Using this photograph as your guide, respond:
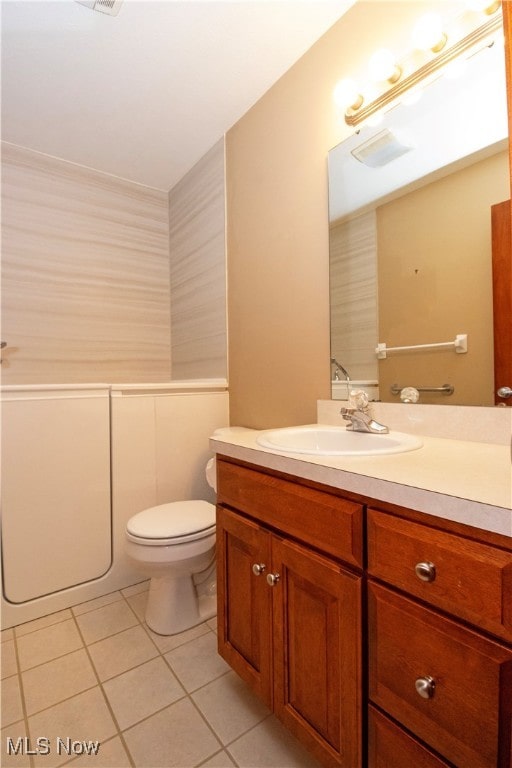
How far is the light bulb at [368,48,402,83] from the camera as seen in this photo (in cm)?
118

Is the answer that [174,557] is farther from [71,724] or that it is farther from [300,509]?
[300,509]

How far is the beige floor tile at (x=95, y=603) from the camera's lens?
165 centimetres

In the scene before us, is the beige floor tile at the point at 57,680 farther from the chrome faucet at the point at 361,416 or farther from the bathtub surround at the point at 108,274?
the bathtub surround at the point at 108,274

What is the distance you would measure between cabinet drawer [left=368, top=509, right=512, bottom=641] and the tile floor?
2.50 feet

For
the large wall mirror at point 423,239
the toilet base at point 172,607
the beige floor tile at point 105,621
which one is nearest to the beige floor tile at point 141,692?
the toilet base at point 172,607

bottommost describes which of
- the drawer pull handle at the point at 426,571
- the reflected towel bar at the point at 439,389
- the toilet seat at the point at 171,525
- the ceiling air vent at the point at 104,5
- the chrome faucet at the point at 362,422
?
the toilet seat at the point at 171,525

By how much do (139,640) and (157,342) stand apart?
1865mm

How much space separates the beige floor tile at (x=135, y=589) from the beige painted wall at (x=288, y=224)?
0.97m

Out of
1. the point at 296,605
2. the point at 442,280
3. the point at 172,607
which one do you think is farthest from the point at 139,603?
the point at 442,280

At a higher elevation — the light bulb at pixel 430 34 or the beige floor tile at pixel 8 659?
the light bulb at pixel 430 34

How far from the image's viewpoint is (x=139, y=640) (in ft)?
4.69

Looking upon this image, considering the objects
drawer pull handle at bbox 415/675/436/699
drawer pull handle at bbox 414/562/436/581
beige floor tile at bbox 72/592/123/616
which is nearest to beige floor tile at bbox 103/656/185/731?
beige floor tile at bbox 72/592/123/616

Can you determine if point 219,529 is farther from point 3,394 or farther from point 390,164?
point 390,164

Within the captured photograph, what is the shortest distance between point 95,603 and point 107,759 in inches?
Result: 32.4
